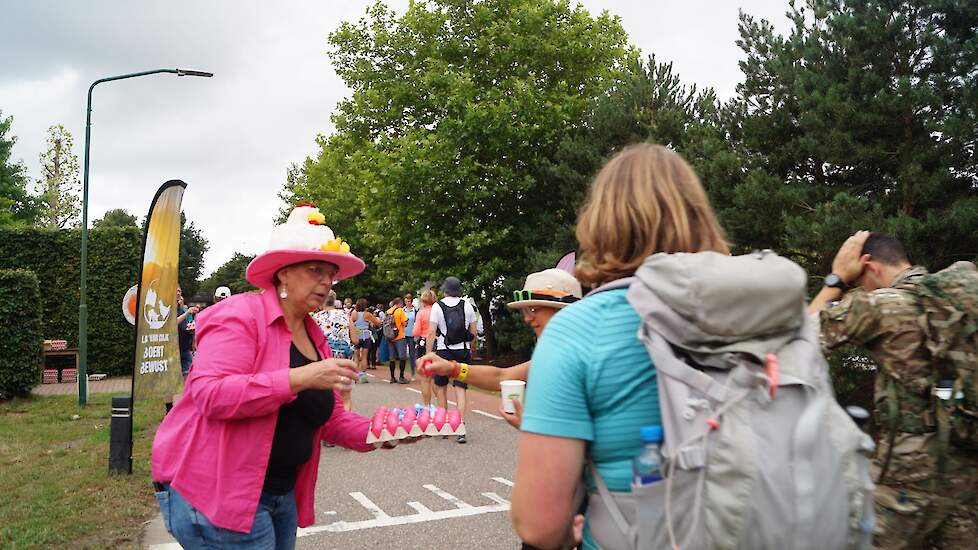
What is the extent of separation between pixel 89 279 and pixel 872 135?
18.6 m

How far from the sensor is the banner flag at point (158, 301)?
7.63 meters

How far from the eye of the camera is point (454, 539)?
5.23m

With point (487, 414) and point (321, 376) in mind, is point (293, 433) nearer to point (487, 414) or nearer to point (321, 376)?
point (321, 376)

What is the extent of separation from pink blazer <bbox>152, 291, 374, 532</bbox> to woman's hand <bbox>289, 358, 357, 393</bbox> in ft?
0.12

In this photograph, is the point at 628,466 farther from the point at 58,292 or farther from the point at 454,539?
the point at 58,292

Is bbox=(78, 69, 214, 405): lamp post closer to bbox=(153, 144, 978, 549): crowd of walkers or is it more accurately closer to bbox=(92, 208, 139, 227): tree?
bbox=(153, 144, 978, 549): crowd of walkers

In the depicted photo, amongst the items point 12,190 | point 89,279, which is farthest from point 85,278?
point 12,190

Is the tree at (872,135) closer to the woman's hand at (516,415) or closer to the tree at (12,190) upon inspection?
the woman's hand at (516,415)

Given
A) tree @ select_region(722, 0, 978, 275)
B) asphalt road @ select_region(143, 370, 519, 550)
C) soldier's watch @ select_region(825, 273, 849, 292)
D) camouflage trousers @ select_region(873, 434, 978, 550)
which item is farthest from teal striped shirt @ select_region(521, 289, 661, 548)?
tree @ select_region(722, 0, 978, 275)

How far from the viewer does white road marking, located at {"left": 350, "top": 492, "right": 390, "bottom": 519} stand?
5.89m

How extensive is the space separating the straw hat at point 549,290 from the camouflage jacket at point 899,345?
128 cm

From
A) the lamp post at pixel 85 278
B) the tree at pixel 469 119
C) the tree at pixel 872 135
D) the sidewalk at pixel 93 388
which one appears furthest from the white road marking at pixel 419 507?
the tree at pixel 469 119

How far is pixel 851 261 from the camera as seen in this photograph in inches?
137

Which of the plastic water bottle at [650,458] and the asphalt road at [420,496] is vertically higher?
the plastic water bottle at [650,458]
